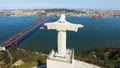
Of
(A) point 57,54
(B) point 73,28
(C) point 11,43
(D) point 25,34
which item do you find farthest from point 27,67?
(D) point 25,34

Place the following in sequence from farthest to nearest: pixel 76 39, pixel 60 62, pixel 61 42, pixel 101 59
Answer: pixel 76 39 < pixel 101 59 < pixel 61 42 < pixel 60 62

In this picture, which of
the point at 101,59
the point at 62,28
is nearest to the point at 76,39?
the point at 101,59

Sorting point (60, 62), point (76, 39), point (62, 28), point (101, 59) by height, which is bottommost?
point (76, 39)

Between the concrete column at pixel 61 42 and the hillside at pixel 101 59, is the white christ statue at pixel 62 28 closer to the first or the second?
the concrete column at pixel 61 42

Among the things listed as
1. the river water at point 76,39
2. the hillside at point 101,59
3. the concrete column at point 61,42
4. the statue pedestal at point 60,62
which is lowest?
the river water at point 76,39

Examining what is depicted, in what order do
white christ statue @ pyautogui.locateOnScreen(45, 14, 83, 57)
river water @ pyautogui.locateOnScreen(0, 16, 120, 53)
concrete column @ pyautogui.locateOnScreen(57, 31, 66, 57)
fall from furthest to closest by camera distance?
1. river water @ pyautogui.locateOnScreen(0, 16, 120, 53)
2. concrete column @ pyautogui.locateOnScreen(57, 31, 66, 57)
3. white christ statue @ pyautogui.locateOnScreen(45, 14, 83, 57)

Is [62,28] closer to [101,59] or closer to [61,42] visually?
[61,42]

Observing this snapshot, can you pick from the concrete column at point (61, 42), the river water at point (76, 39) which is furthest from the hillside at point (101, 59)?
the river water at point (76, 39)

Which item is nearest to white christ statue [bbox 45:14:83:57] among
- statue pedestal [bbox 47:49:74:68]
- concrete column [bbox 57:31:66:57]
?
concrete column [bbox 57:31:66:57]

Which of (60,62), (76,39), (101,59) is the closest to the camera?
(60,62)

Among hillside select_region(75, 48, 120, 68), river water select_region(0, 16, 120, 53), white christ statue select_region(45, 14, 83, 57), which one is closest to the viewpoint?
white christ statue select_region(45, 14, 83, 57)

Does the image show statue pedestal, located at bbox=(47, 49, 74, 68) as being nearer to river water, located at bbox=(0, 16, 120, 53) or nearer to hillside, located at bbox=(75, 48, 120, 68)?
hillside, located at bbox=(75, 48, 120, 68)
